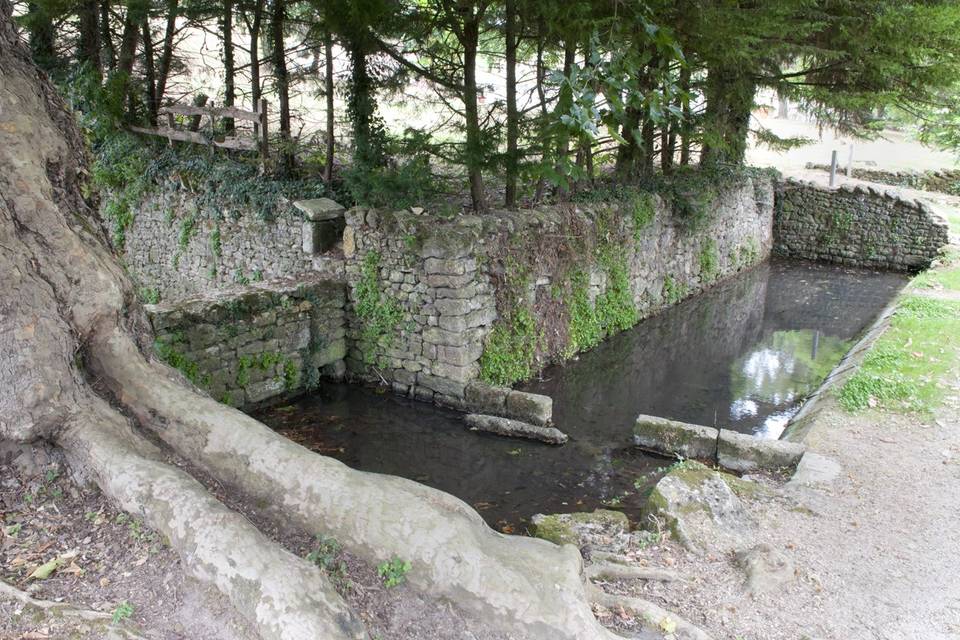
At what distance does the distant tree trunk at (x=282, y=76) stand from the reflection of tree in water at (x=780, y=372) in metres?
7.45

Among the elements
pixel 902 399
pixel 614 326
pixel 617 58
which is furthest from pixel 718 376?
pixel 617 58

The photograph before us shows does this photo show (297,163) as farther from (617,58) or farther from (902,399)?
(902,399)

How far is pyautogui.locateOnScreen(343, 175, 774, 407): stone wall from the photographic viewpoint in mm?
9016

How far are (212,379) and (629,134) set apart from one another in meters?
9.03

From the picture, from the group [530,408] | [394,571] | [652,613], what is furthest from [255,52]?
[652,613]

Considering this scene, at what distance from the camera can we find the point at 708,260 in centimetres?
1561

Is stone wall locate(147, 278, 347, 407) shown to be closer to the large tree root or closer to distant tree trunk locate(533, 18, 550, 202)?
distant tree trunk locate(533, 18, 550, 202)

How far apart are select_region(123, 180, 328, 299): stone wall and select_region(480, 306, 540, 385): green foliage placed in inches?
112

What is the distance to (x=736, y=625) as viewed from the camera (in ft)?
13.1

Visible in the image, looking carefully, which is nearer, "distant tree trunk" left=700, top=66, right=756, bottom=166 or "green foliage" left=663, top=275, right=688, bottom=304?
"distant tree trunk" left=700, top=66, right=756, bottom=166

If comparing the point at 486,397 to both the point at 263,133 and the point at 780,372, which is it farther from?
the point at 263,133

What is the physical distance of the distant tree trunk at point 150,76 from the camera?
12891 mm

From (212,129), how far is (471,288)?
565 cm

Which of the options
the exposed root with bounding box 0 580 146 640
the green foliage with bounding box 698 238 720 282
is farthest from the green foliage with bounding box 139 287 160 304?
the green foliage with bounding box 698 238 720 282
